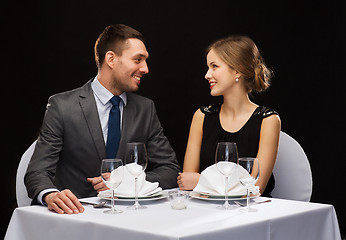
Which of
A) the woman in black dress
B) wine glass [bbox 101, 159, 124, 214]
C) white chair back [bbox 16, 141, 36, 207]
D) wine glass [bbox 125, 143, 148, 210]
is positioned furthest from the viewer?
the woman in black dress

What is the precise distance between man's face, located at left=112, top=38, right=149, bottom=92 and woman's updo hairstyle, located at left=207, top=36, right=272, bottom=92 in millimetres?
391

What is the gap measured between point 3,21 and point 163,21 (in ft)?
3.89

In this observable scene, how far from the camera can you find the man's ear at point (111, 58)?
283cm

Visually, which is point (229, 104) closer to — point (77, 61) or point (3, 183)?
point (77, 61)

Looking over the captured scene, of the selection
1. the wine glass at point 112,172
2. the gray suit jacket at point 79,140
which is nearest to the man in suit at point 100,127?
the gray suit jacket at point 79,140

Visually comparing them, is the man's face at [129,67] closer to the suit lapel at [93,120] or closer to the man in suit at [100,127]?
the man in suit at [100,127]

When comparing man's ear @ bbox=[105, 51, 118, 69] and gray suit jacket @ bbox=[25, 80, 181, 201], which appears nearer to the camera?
gray suit jacket @ bbox=[25, 80, 181, 201]

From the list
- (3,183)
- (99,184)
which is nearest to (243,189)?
(99,184)

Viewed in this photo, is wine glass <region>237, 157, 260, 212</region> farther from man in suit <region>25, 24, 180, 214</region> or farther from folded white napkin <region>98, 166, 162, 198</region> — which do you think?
man in suit <region>25, 24, 180, 214</region>

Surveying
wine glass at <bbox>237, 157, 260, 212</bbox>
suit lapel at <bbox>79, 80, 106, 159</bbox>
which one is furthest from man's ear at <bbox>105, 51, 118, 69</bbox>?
wine glass at <bbox>237, 157, 260, 212</bbox>

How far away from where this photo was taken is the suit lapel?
2.57 m

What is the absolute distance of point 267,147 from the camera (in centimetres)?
253

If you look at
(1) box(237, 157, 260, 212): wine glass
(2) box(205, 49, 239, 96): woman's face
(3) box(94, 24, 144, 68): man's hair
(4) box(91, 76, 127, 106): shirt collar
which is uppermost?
(3) box(94, 24, 144, 68): man's hair

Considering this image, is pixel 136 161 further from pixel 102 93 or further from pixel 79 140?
pixel 102 93
